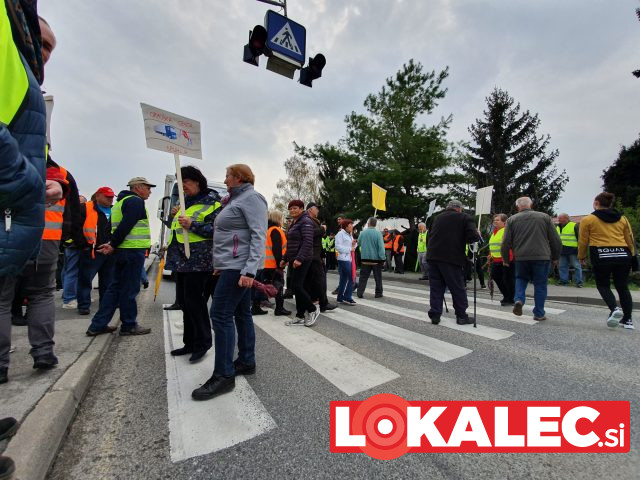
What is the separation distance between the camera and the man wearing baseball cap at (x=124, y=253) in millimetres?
4156

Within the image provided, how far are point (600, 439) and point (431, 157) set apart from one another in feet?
66.7

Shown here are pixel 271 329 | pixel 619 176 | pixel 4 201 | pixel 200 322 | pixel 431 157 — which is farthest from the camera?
pixel 619 176

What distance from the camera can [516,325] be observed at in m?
4.98

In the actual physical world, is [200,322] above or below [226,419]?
above

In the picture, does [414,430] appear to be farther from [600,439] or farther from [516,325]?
[516,325]

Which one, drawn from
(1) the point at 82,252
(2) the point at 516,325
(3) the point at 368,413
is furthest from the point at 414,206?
(3) the point at 368,413

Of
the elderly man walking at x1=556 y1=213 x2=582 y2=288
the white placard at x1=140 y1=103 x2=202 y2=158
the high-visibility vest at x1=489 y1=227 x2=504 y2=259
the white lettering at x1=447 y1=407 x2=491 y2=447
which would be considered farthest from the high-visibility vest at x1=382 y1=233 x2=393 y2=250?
the white lettering at x1=447 y1=407 x2=491 y2=447

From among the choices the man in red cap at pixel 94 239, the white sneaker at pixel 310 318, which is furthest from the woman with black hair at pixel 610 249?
the man in red cap at pixel 94 239

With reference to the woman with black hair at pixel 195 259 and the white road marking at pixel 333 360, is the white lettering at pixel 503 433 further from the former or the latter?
the woman with black hair at pixel 195 259

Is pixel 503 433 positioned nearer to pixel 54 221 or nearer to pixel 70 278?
pixel 54 221

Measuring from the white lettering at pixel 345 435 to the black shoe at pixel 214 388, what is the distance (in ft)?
2.97

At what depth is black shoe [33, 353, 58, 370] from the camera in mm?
2830

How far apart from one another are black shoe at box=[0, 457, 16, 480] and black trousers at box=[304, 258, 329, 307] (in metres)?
4.41

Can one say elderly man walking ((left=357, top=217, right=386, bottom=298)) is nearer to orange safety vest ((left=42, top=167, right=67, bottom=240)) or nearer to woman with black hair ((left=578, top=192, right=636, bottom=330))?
woman with black hair ((left=578, top=192, right=636, bottom=330))
